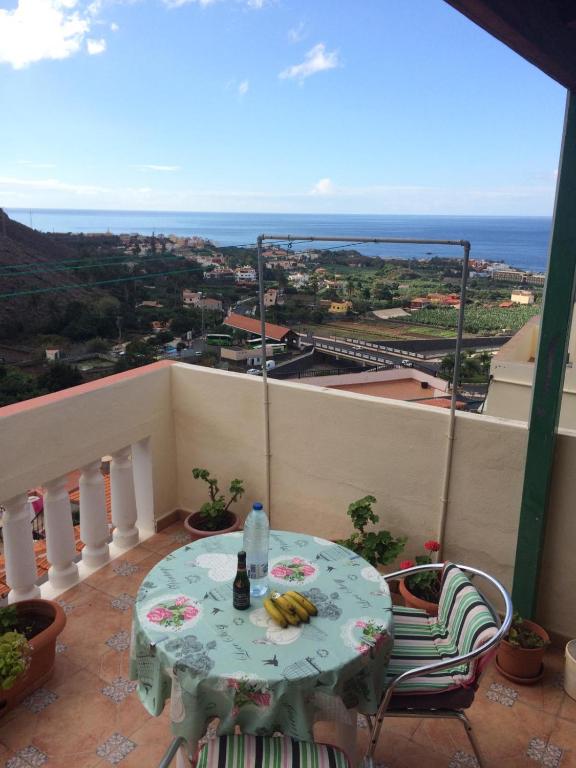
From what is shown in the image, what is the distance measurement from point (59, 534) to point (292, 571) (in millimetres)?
1806

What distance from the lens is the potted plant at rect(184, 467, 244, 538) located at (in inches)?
157

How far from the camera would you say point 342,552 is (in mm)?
2496

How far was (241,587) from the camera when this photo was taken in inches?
81.4

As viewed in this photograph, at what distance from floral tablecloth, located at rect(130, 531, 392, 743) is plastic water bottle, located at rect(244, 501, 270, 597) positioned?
54 mm

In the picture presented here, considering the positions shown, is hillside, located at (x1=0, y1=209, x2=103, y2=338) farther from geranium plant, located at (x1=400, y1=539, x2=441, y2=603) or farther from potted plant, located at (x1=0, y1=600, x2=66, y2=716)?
geranium plant, located at (x1=400, y1=539, x2=441, y2=603)

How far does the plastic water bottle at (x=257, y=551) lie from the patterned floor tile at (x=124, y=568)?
70.6 inches

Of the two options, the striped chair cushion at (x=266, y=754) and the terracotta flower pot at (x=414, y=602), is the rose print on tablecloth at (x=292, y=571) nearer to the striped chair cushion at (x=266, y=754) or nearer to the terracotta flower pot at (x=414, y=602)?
the striped chair cushion at (x=266, y=754)

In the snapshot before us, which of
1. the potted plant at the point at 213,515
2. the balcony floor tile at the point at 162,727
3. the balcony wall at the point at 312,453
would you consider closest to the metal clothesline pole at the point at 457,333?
the balcony wall at the point at 312,453

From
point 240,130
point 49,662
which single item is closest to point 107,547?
point 49,662

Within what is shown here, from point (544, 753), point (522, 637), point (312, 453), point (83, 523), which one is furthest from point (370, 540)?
point (83, 523)

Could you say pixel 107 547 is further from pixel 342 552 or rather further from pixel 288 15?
pixel 288 15

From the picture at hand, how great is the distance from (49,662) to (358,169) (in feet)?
34.7

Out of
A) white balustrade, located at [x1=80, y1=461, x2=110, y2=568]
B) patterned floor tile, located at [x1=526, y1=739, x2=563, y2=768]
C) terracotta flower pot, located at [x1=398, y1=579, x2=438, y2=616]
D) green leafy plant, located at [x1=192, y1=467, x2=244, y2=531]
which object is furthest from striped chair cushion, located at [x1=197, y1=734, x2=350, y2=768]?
green leafy plant, located at [x1=192, y1=467, x2=244, y2=531]

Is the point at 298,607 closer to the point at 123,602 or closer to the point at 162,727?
the point at 162,727
